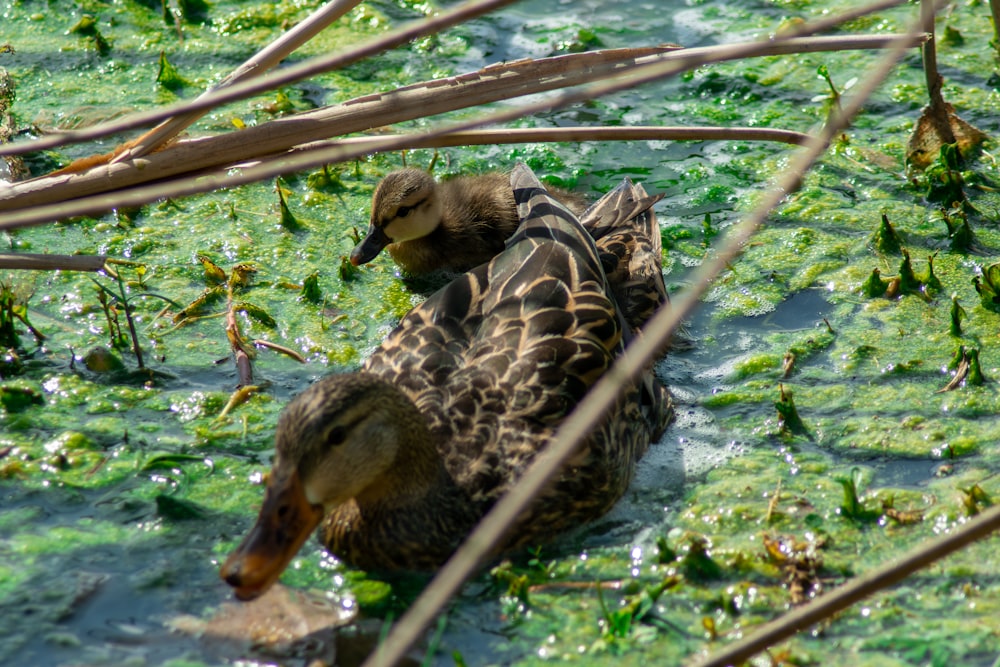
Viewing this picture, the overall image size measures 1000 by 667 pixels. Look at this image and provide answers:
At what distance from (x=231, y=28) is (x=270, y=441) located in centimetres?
393

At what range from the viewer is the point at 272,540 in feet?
11.9

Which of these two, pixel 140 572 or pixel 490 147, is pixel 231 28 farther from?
pixel 140 572

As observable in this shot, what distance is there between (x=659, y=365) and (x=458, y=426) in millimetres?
1295

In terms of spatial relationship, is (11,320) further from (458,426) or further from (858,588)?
(858,588)

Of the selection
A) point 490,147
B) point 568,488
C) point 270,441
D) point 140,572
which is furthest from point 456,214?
point 140,572

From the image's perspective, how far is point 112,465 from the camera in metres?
4.46

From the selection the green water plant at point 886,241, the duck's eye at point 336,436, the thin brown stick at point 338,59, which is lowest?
the green water plant at point 886,241

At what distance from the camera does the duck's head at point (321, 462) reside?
361 cm

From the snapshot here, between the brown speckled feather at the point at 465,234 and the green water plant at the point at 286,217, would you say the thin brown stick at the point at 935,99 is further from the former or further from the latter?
the green water plant at the point at 286,217

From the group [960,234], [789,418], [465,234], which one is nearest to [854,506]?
[789,418]

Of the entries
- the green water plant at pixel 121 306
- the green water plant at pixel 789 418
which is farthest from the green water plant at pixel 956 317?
the green water plant at pixel 121 306

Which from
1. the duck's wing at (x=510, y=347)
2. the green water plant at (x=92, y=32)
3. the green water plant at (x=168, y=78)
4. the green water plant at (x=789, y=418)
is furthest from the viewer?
the green water plant at (x=92, y=32)

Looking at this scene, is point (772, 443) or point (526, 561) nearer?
point (526, 561)

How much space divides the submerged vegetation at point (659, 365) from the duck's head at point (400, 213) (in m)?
0.20
